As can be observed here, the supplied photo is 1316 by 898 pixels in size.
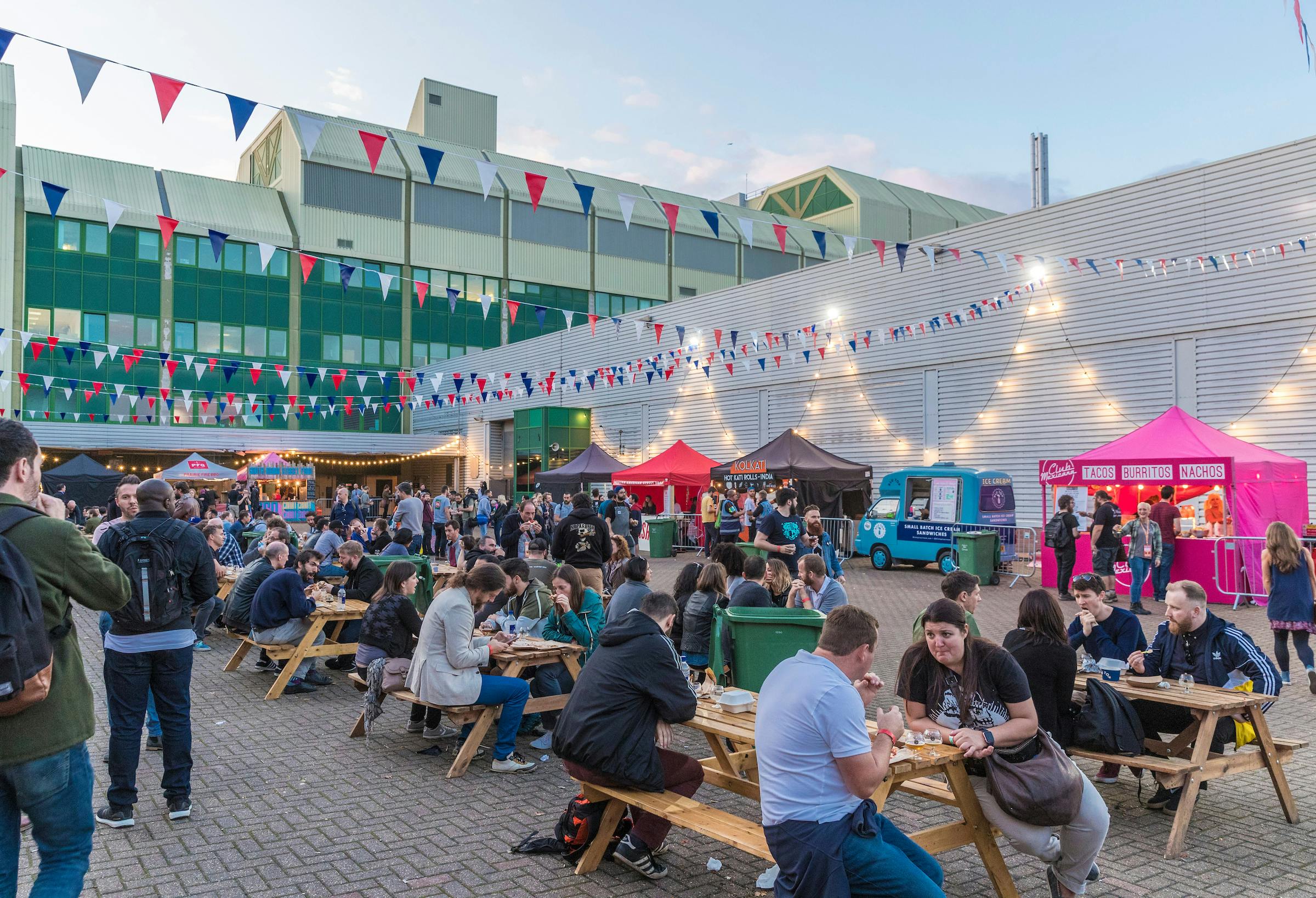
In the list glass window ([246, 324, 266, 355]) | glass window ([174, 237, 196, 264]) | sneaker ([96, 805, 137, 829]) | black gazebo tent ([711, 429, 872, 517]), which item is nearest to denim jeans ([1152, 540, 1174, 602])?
black gazebo tent ([711, 429, 872, 517])

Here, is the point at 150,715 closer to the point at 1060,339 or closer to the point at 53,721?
the point at 53,721

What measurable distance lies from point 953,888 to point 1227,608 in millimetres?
11235

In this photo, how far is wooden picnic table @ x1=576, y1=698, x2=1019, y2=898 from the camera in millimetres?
3695

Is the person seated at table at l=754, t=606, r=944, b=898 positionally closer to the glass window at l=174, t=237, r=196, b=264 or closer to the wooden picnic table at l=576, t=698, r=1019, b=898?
the wooden picnic table at l=576, t=698, r=1019, b=898

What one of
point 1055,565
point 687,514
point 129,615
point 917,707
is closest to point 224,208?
point 687,514

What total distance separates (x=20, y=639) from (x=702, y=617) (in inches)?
187

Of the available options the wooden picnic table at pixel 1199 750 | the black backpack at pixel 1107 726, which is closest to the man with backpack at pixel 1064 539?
the wooden picnic table at pixel 1199 750

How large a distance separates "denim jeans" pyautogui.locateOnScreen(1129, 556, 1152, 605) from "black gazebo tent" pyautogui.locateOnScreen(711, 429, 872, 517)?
729 centimetres

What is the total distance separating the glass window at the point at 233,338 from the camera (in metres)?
37.4

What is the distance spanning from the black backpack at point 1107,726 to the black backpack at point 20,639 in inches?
181

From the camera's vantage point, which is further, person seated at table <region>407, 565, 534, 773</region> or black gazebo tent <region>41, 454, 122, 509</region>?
black gazebo tent <region>41, 454, 122, 509</region>

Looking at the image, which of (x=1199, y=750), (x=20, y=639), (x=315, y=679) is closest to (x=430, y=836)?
(x=20, y=639)

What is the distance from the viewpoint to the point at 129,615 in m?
4.76

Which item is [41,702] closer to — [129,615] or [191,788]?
[129,615]
